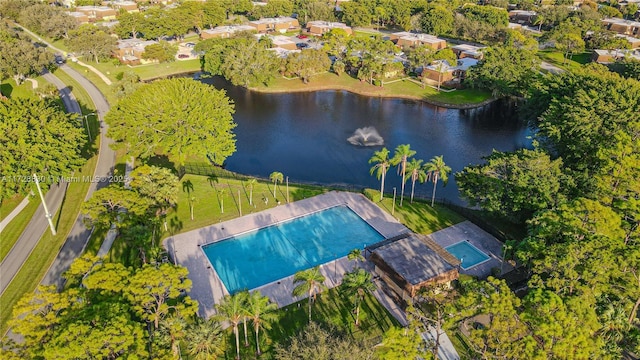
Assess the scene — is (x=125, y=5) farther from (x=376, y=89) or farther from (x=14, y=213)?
(x=14, y=213)

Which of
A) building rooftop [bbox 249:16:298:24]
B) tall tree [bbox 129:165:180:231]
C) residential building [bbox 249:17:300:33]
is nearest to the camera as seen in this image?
tall tree [bbox 129:165:180:231]

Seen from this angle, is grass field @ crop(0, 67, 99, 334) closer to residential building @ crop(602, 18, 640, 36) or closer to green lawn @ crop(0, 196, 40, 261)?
green lawn @ crop(0, 196, 40, 261)

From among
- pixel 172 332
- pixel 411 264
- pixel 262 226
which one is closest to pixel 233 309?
pixel 172 332

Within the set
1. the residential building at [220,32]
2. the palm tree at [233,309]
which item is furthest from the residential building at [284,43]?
the palm tree at [233,309]

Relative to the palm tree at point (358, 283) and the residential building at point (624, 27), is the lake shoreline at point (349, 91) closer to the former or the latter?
the palm tree at point (358, 283)

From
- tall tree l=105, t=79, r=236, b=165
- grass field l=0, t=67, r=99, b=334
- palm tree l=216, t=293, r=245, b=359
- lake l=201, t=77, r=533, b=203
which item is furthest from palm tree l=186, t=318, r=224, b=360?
lake l=201, t=77, r=533, b=203

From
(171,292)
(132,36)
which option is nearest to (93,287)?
(171,292)
